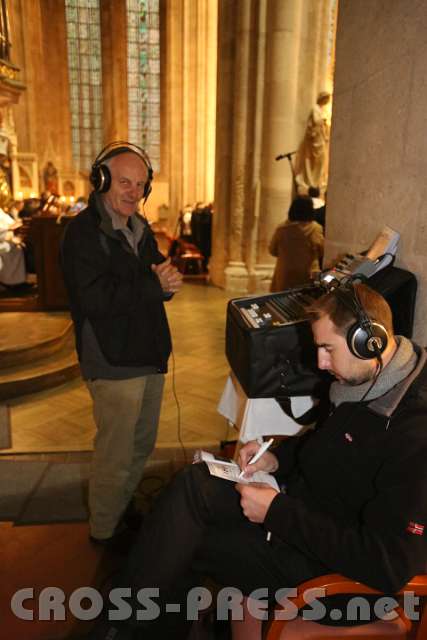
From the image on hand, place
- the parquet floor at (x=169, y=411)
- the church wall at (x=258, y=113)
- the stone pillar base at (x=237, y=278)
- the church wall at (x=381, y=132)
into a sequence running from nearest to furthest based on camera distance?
the church wall at (x=381, y=132) < the parquet floor at (x=169, y=411) < the church wall at (x=258, y=113) < the stone pillar base at (x=237, y=278)

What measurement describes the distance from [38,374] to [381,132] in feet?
12.1

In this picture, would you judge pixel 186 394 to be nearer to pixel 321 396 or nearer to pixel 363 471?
pixel 321 396

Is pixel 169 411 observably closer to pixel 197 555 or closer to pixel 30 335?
pixel 30 335

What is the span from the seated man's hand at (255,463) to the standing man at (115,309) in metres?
0.69

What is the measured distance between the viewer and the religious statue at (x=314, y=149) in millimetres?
8719

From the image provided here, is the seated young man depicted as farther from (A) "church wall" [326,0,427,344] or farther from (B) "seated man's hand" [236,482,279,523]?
(A) "church wall" [326,0,427,344]

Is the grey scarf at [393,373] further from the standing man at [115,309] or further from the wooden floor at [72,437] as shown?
the wooden floor at [72,437]

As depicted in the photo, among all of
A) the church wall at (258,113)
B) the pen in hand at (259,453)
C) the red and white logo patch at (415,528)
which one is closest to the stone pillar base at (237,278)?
the church wall at (258,113)

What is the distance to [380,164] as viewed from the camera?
2375mm

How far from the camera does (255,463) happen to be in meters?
1.89

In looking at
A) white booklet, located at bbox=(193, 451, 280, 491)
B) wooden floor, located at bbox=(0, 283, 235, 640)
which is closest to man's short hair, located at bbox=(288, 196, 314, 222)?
wooden floor, located at bbox=(0, 283, 235, 640)

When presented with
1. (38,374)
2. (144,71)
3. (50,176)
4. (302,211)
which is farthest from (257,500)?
(144,71)

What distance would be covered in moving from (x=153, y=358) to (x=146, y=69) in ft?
70.4

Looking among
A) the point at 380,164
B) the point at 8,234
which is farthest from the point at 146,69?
the point at 380,164
